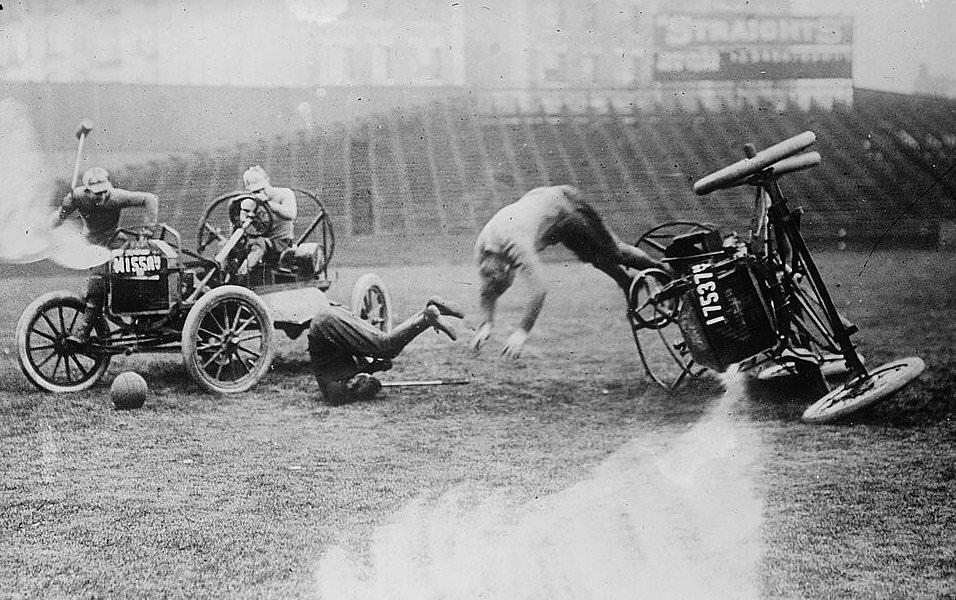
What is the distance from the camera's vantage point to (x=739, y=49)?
8.79 ft

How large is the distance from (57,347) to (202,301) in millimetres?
480

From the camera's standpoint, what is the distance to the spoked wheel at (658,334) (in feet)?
8.66

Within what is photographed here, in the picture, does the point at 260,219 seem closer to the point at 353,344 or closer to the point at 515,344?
the point at 353,344

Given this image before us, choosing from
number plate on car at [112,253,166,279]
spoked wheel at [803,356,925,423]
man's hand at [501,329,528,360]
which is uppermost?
number plate on car at [112,253,166,279]

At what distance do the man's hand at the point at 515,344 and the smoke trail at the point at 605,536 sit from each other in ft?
1.40

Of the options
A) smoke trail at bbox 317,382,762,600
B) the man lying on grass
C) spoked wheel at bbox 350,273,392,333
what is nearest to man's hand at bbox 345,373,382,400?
the man lying on grass

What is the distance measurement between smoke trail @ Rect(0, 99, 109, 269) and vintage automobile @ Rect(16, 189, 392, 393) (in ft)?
0.39

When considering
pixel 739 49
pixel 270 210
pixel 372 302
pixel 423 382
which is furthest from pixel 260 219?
pixel 739 49

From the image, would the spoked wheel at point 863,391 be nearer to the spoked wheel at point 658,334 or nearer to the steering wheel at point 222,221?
the spoked wheel at point 658,334

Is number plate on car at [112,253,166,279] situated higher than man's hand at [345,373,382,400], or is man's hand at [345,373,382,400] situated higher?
number plate on car at [112,253,166,279]

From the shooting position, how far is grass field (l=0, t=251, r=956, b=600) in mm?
2523

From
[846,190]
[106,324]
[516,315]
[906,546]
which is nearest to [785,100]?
[846,190]

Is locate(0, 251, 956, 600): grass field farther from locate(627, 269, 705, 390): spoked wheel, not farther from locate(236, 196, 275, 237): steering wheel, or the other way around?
locate(236, 196, 275, 237): steering wheel

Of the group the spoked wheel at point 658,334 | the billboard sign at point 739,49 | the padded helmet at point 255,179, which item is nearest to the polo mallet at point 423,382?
the spoked wheel at point 658,334
